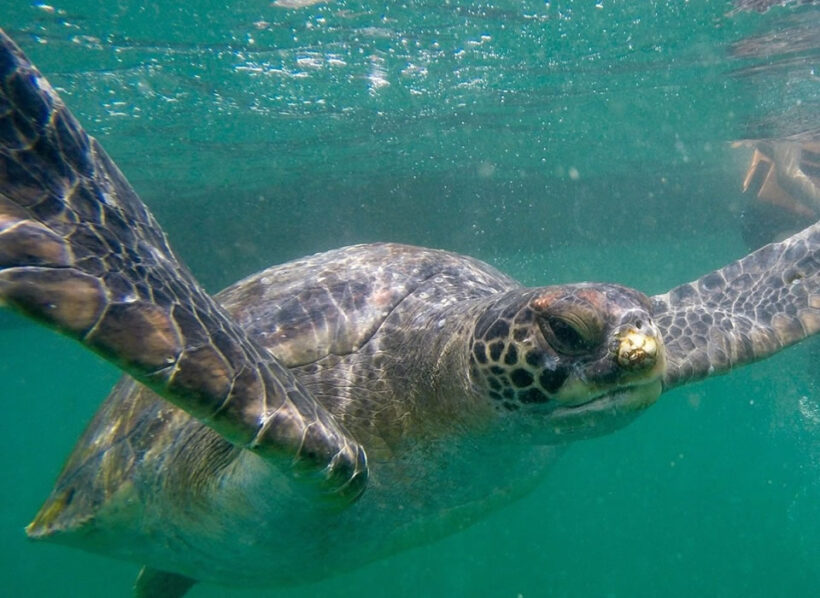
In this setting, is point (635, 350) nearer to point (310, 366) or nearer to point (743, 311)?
point (310, 366)

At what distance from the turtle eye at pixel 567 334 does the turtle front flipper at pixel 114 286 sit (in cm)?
99

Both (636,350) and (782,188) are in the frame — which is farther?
(782,188)

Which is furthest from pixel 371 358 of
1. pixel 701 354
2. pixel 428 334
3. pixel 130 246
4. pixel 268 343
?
pixel 701 354

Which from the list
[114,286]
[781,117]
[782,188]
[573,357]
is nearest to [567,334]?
[573,357]

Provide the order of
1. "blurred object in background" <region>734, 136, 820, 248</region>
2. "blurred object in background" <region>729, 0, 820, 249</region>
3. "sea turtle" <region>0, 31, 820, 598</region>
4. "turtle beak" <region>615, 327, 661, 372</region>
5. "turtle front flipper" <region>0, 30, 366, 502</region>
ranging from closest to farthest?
"turtle front flipper" <region>0, 30, 366, 502</region> → "sea turtle" <region>0, 31, 820, 598</region> → "turtle beak" <region>615, 327, 661, 372</region> → "blurred object in background" <region>729, 0, 820, 249</region> → "blurred object in background" <region>734, 136, 820, 248</region>

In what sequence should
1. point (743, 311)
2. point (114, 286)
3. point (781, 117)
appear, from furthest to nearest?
point (781, 117)
point (743, 311)
point (114, 286)

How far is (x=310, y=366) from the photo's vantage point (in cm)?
360

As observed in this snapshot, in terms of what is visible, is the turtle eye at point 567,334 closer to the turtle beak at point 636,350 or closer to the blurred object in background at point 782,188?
the turtle beak at point 636,350

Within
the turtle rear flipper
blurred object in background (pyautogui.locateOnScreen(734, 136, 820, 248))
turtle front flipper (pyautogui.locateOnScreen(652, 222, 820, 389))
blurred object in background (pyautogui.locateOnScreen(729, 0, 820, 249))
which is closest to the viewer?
turtle front flipper (pyautogui.locateOnScreen(652, 222, 820, 389))

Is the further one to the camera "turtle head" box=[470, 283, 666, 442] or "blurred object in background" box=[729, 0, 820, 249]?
"blurred object in background" box=[729, 0, 820, 249]

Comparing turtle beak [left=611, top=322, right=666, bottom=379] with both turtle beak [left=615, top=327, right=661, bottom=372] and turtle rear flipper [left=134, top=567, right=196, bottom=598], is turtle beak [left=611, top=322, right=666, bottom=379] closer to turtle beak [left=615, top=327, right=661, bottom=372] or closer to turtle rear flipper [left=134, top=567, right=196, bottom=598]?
turtle beak [left=615, top=327, right=661, bottom=372]

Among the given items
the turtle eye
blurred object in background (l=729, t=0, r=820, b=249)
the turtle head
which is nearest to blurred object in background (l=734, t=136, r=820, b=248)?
blurred object in background (l=729, t=0, r=820, b=249)

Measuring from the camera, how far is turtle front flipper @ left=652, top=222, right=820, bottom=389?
13.1 feet

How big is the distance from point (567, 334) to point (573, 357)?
4.1 inches
